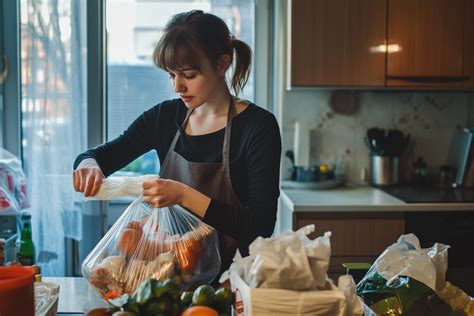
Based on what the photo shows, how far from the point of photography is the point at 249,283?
0.92m

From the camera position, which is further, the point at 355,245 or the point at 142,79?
the point at 142,79

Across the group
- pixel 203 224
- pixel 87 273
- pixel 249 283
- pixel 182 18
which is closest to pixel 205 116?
pixel 182 18

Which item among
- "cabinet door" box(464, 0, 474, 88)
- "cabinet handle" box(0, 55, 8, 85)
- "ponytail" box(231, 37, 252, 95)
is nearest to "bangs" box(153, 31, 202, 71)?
"ponytail" box(231, 37, 252, 95)

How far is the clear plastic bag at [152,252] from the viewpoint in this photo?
1149 mm

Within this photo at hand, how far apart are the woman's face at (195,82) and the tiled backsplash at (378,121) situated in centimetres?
144

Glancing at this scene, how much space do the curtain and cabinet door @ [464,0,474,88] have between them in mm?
1759

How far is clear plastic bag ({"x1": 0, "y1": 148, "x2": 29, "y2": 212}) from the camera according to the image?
242cm

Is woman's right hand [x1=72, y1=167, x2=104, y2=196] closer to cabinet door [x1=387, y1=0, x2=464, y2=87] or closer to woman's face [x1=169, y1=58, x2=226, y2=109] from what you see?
woman's face [x1=169, y1=58, x2=226, y2=109]

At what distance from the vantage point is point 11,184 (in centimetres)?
250

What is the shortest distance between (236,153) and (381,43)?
4.39ft

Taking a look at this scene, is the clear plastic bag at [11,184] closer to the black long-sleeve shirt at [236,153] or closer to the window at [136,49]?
the window at [136,49]

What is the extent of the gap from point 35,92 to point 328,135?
1440mm

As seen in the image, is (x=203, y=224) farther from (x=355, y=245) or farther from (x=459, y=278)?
(x=459, y=278)

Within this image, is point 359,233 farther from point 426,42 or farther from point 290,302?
point 290,302
